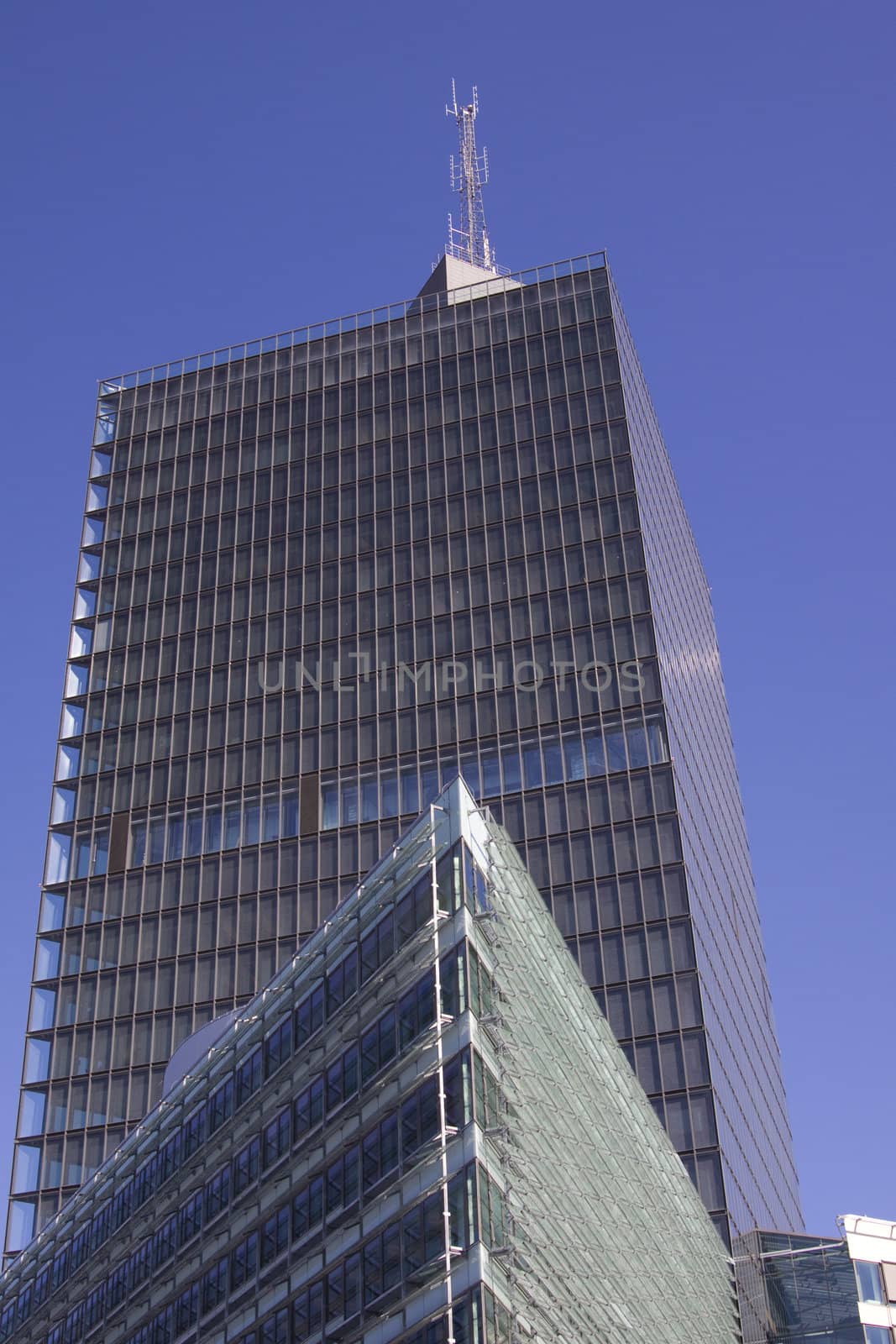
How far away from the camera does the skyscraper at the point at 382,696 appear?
9675 cm

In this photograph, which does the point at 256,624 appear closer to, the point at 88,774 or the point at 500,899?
the point at 88,774

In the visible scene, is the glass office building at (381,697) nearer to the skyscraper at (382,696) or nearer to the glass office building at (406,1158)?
the skyscraper at (382,696)

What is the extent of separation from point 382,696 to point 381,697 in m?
0.07

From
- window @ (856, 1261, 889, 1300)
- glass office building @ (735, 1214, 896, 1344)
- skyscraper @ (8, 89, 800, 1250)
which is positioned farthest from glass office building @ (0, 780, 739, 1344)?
skyscraper @ (8, 89, 800, 1250)

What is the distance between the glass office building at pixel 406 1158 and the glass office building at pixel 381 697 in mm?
30129

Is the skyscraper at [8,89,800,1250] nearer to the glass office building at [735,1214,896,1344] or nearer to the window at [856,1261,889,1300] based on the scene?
the glass office building at [735,1214,896,1344]

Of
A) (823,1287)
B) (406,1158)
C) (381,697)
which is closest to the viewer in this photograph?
(406,1158)

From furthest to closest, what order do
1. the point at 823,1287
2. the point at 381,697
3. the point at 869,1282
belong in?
1. the point at 381,697
2. the point at 823,1287
3. the point at 869,1282

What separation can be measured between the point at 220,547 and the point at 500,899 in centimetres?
6839

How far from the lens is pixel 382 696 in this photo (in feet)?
351

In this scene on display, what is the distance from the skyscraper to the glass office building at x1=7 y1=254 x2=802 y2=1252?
202mm

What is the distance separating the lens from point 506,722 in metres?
102

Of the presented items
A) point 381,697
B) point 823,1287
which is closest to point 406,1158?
point 823,1287

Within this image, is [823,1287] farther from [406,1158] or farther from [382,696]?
[406,1158]
